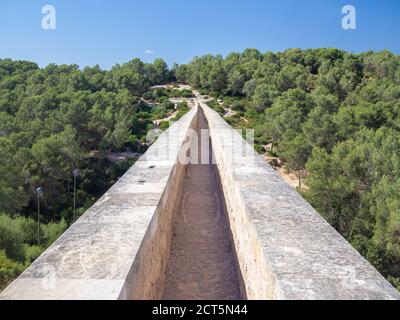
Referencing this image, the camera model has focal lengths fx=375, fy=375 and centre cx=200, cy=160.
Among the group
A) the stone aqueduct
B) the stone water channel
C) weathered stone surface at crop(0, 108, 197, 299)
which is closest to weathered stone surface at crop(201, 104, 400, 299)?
the stone aqueduct

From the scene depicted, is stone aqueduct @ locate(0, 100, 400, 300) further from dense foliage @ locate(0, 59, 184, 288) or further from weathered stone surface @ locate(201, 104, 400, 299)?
dense foliage @ locate(0, 59, 184, 288)

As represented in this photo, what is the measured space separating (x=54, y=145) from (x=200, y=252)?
18.2 metres

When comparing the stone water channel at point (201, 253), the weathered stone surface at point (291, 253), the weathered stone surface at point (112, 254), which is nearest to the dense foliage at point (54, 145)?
the stone water channel at point (201, 253)

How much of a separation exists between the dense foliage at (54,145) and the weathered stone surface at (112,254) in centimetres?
583

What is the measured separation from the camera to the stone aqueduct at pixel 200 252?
2297mm

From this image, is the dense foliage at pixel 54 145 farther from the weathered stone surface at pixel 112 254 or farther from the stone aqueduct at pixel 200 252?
the weathered stone surface at pixel 112 254

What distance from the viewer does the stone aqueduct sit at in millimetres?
2297

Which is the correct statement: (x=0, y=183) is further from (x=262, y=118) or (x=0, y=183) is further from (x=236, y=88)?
(x=236, y=88)

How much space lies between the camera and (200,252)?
475 centimetres

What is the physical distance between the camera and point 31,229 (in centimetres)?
1448

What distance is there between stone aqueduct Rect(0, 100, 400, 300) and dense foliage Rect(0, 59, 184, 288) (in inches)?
222

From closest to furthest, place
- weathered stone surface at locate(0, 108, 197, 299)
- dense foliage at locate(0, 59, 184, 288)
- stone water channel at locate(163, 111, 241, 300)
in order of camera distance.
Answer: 1. weathered stone surface at locate(0, 108, 197, 299)
2. stone water channel at locate(163, 111, 241, 300)
3. dense foliage at locate(0, 59, 184, 288)

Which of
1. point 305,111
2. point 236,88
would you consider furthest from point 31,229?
point 236,88

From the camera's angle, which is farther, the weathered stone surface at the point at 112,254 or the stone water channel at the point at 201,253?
the stone water channel at the point at 201,253
